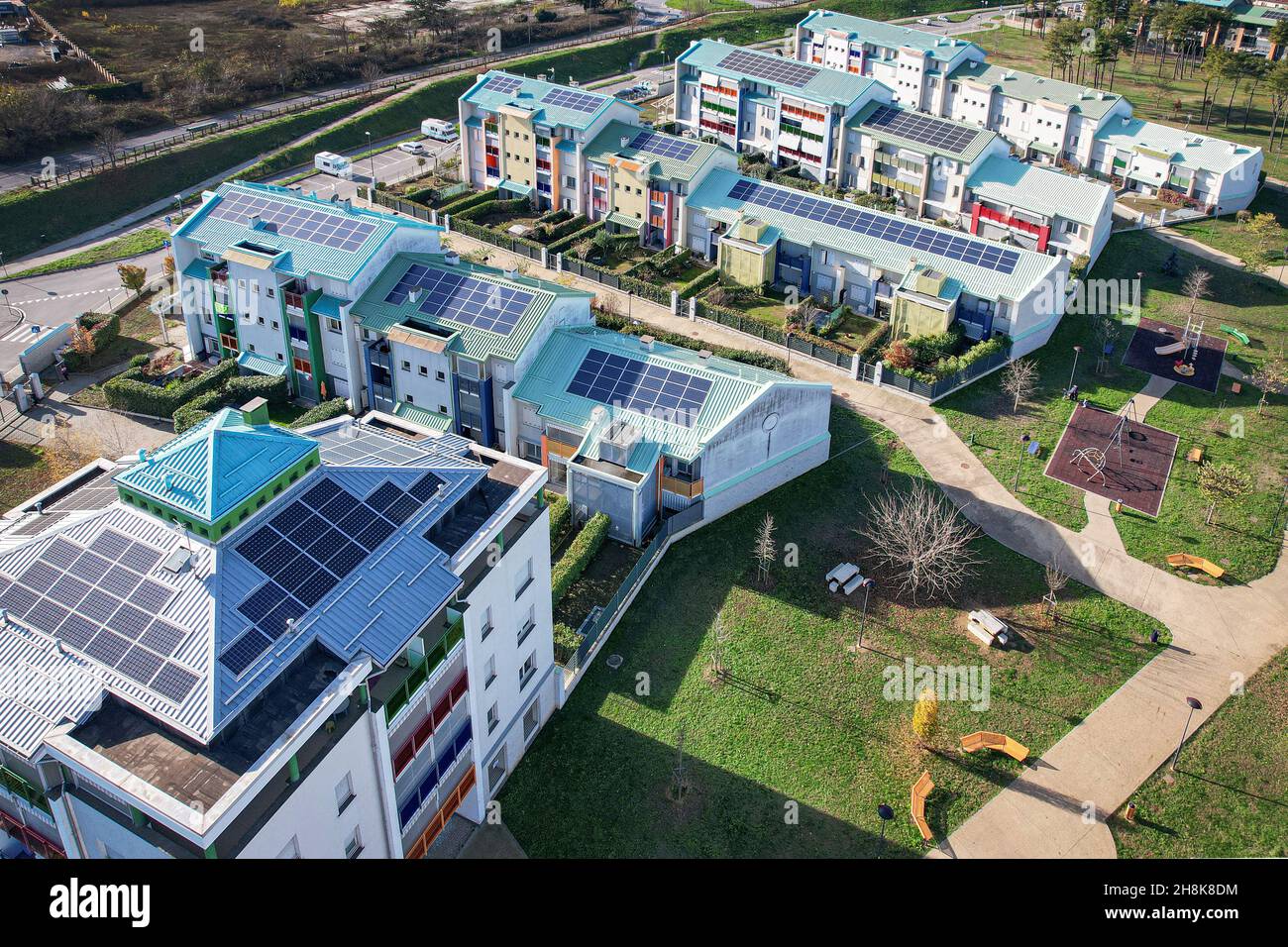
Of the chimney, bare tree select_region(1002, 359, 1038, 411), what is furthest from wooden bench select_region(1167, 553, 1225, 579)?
the chimney

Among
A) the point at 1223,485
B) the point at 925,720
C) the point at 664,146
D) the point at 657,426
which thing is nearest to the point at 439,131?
the point at 664,146

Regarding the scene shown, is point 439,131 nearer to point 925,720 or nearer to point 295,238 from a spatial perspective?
point 295,238

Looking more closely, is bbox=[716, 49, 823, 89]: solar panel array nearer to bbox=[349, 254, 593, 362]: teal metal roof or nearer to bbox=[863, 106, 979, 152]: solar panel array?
bbox=[863, 106, 979, 152]: solar panel array

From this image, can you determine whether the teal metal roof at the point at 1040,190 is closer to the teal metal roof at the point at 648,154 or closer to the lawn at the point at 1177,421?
the lawn at the point at 1177,421

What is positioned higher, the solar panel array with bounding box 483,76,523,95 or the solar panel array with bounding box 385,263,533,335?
the solar panel array with bounding box 483,76,523,95
